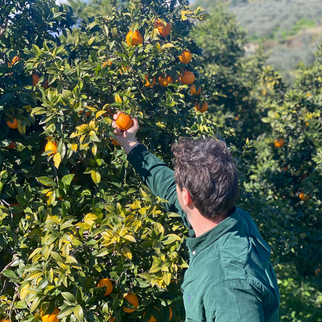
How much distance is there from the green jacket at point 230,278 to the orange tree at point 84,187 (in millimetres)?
279

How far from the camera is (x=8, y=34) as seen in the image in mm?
2291

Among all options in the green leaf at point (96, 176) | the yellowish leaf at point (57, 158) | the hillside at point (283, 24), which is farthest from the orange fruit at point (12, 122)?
the hillside at point (283, 24)

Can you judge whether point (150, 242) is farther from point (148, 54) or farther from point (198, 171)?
point (148, 54)

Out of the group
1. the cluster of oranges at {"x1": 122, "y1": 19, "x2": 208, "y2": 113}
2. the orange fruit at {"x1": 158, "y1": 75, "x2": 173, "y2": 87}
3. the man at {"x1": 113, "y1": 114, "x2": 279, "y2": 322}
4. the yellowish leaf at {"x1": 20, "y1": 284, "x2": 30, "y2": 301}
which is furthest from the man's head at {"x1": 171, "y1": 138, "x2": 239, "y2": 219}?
the orange fruit at {"x1": 158, "y1": 75, "x2": 173, "y2": 87}

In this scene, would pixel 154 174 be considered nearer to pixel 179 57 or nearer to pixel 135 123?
pixel 135 123

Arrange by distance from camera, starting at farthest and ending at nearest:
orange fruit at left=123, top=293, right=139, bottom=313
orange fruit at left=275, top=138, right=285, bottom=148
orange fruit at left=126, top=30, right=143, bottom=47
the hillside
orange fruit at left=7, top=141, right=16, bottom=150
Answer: the hillside < orange fruit at left=275, top=138, right=285, bottom=148 < orange fruit at left=126, top=30, right=143, bottom=47 < orange fruit at left=7, top=141, right=16, bottom=150 < orange fruit at left=123, top=293, right=139, bottom=313

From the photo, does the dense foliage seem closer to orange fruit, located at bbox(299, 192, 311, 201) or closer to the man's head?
the man's head

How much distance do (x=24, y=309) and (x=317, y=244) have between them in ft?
9.68

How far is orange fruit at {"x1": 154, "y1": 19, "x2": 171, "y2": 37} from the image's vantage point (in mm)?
2254

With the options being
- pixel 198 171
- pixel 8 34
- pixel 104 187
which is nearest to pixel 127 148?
pixel 104 187

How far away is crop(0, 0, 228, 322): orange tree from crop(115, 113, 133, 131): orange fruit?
0.20 feet

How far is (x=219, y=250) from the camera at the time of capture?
1.19 m

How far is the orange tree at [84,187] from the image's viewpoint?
1.48 meters

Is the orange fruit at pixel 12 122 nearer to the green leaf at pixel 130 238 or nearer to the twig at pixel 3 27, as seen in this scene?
the twig at pixel 3 27
